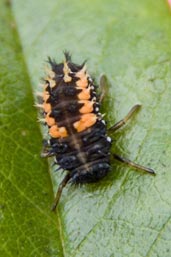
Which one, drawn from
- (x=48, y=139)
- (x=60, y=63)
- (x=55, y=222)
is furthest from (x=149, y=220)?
(x=60, y=63)

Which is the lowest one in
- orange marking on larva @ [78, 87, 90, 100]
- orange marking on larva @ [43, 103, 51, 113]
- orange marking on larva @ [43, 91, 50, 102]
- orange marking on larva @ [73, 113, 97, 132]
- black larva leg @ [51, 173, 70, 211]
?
black larva leg @ [51, 173, 70, 211]

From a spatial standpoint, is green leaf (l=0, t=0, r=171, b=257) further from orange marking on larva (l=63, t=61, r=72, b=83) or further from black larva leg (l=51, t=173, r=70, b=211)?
orange marking on larva (l=63, t=61, r=72, b=83)

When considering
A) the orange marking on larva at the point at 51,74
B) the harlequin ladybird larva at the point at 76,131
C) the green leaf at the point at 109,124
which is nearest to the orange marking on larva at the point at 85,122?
the harlequin ladybird larva at the point at 76,131

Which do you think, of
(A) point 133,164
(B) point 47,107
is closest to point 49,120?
(B) point 47,107

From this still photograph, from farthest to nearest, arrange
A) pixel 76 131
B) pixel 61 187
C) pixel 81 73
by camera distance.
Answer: pixel 81 73 → pixel 61 187 → pixel 76 131

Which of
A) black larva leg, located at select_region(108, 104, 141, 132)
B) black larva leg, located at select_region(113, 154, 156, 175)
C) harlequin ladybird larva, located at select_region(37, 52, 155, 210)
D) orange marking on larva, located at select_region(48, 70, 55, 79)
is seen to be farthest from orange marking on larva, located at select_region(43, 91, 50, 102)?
black larva leg, located at select_region(113, 154, 156, 175)

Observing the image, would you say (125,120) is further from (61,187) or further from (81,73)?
(61,187)

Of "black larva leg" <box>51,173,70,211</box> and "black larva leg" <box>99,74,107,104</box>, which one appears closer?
"black larva leg" <box>51,173,70,211</box>
